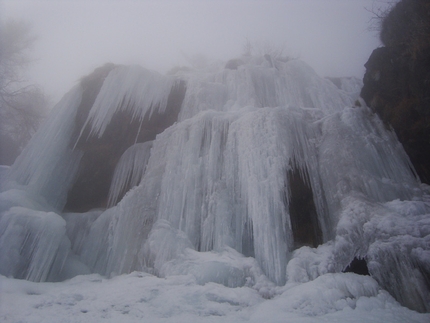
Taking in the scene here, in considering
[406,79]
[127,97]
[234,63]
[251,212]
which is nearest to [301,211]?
[251,212]

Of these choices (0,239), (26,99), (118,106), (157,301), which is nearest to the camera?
(157,301)

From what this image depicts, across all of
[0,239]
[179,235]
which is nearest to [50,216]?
[0,239]

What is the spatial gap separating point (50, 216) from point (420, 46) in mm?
8303

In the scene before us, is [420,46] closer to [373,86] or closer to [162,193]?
[373,86]

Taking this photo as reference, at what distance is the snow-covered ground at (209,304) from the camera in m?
3.24

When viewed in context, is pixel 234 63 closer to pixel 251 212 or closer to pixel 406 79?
pixel 406 79

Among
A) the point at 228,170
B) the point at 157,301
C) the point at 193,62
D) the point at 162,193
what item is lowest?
the point at 157,301

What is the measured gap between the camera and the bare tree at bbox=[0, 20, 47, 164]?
41.8ft

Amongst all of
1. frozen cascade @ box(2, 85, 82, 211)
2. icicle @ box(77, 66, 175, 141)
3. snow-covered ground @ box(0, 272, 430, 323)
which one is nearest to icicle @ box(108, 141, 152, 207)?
icicle @ box(77, 66, 175, 141)

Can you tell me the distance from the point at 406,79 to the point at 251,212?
4384 millimetres

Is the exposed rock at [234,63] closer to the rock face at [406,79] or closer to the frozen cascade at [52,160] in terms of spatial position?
the frozen cascade at [52,160]

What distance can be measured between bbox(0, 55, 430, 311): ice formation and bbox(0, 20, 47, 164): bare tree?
5.91 meters

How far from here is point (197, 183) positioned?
21.0 ft

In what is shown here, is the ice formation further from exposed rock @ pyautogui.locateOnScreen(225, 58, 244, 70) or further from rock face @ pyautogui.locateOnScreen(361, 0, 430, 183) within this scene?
exposed rock @ pyautogui.locateOnScreen(225, 58, 244, 70)
